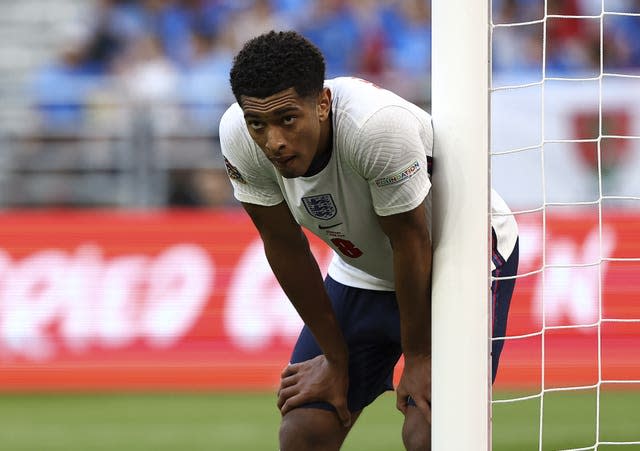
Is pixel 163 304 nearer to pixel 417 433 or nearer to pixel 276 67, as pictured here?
pixel 417 433

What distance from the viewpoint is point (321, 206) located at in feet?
11.7

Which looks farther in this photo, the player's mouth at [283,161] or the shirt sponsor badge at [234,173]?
the shirt sponsor badge at [234,173]

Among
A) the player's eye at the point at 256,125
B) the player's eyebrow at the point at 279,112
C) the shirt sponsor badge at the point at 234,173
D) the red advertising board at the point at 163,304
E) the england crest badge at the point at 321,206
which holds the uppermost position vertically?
the player's eyebrow at the point at 279,112

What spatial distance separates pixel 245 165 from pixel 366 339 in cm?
86

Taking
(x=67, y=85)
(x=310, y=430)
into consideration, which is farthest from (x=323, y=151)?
(x=67, y=85)

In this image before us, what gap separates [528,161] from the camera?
26.9 feet

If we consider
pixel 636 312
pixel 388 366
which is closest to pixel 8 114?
pixel 636 312

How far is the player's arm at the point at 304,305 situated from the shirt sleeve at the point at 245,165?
0.14 ft

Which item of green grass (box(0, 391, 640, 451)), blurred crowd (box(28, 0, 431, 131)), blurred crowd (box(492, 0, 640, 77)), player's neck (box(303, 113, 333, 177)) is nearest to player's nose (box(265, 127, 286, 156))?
player's neck (box(303, 113, 333, 177))

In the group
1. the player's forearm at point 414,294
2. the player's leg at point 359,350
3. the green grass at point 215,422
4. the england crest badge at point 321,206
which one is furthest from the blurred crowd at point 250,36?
the player's forearm at point 414,294

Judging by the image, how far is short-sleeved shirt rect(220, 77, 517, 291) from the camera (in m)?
3.29

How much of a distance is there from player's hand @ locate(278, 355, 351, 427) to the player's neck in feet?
2.63

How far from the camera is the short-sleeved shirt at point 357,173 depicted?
3.29 metres

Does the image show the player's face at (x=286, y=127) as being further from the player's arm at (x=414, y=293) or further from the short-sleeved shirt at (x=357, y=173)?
the player's arm at (x=414, y=293)
